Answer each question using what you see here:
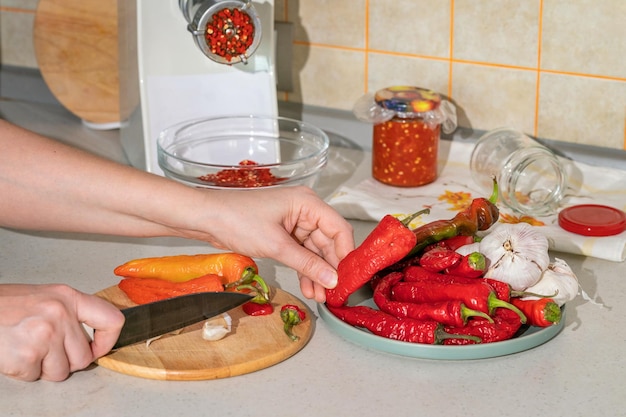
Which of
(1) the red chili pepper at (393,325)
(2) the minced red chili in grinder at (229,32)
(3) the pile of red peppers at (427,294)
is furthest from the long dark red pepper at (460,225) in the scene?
(2) the minced red chili in grinder at (229,32)

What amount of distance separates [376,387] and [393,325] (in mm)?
95

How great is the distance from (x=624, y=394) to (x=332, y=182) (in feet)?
2.62

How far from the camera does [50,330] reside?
3.57 ft

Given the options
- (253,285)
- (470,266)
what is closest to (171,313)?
(253,285)

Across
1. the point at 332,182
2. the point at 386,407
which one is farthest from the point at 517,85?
the point at 386,407

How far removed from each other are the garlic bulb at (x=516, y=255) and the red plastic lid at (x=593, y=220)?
0.28m

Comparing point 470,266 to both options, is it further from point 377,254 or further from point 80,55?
point 80,55

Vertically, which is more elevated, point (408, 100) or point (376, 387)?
point (408, 100)

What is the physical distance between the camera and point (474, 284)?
119 cm

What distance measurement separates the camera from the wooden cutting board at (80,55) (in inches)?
79.3

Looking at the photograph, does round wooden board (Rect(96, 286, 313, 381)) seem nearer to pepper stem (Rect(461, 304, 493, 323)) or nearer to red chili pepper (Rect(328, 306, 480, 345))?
red chili pepper (Rect(328, 306, 480, 345))

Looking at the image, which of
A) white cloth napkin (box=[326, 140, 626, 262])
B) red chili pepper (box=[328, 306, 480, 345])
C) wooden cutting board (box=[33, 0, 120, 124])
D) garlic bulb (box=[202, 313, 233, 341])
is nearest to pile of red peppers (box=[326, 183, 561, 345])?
red chili pepper (box=[328, 306, 480, 345])

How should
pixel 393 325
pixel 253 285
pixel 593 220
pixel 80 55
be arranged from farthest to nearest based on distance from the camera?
pixel 80 55
pixel 593 220
pixel 253 285
pixel 393 325

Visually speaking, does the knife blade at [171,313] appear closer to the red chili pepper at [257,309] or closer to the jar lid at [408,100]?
the red chili pepper at [257,309]
